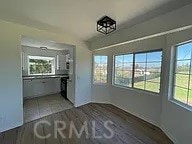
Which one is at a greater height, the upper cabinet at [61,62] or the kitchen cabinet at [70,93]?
the upper cabinet at [61,62]

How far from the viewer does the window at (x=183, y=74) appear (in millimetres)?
2174

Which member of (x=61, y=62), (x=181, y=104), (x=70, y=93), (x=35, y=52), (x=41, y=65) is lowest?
(x=70, y=93)

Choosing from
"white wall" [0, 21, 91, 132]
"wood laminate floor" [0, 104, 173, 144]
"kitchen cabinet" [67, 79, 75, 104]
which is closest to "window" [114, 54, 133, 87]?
"wood laminate floor" [0, 104, 173, 144]

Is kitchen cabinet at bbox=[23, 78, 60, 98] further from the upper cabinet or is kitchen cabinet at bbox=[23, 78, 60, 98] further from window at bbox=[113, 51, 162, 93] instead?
window at bbox=[113, 51, 162, 93]

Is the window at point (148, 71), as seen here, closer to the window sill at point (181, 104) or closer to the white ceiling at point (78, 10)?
the window sill at point (181, 104)

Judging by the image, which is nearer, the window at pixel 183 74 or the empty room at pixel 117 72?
the empty room at pixel 117 72

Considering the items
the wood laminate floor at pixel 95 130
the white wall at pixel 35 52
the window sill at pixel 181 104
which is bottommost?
the wood laminate floor at pixel 95 130

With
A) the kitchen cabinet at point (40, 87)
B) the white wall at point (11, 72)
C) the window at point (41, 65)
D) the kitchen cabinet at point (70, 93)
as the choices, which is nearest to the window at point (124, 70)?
A: the kitchen cabinet at point (70, 93)

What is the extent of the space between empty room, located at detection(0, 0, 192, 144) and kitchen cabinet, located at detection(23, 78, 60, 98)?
1423mm

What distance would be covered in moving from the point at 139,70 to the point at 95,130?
2.10 meters

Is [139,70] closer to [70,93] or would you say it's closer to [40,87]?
[70,93]

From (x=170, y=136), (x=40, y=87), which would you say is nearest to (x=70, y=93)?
(x=40, y=87)

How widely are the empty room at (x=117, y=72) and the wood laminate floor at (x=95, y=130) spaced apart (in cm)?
2

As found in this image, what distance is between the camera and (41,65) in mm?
6059
